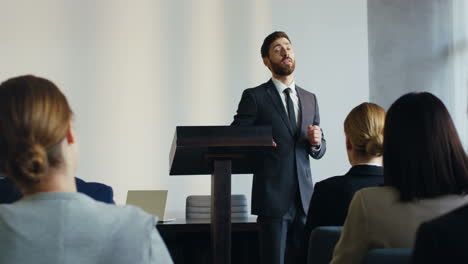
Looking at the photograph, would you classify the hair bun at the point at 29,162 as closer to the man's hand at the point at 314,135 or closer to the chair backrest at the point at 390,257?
the chair backrest at the point at 390,257

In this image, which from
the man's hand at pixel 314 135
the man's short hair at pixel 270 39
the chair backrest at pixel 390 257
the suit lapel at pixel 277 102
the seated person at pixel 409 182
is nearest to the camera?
the chair backrest at pixel 390 257

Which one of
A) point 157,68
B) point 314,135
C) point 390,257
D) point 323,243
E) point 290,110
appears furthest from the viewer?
point 157,68

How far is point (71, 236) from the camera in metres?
1.42

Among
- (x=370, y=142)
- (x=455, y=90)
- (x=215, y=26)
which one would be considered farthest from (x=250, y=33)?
(x=370, y=142)

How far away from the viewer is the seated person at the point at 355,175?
8.79 feet

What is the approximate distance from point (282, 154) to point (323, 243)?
167 centimetres

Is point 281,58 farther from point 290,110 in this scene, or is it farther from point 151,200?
point 151,200

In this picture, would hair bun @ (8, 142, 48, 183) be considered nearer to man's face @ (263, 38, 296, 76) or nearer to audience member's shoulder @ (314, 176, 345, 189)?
audience member's shoulder @ (314, 176, 345, 189)

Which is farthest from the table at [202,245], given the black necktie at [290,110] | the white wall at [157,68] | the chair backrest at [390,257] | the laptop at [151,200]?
the chair backrest at [390,257]

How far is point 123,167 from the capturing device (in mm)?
6098

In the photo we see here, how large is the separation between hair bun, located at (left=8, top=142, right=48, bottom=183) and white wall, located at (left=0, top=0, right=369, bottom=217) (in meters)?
4.62

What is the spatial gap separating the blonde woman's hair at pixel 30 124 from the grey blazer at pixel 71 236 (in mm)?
86


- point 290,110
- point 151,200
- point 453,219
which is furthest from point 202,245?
point 453,219

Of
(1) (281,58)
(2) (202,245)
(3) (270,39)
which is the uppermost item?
(3) (270,39)
